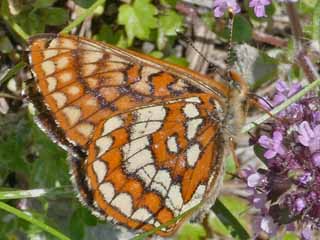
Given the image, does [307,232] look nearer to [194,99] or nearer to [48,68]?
[194,99]

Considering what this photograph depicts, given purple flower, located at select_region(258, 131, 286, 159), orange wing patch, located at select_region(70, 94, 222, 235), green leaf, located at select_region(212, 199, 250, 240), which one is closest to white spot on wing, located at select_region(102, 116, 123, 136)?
orange wing patch, located at select_region(70, 94, 222, 235)

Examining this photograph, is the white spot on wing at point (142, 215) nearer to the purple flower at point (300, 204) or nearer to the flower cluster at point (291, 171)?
the flower cluster at point (291, 171)

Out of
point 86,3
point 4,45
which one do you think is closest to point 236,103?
point 86,3

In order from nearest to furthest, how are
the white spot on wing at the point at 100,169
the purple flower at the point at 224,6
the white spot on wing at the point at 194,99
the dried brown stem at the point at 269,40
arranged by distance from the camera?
1. the white spot on wing at the point at 194,99
2. the white spot on wing at the point at 100,169
3. the purple flower at the point at 224,6
4. the dried brown stem at the point at 269,40

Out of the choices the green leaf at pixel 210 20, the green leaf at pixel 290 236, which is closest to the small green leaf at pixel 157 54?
the green leaf at pixel 210 20

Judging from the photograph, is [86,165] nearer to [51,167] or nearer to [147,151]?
[147,151]

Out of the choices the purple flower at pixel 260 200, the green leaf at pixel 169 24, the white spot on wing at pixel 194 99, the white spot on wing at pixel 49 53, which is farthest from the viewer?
the green leaf at pixel 169 24
